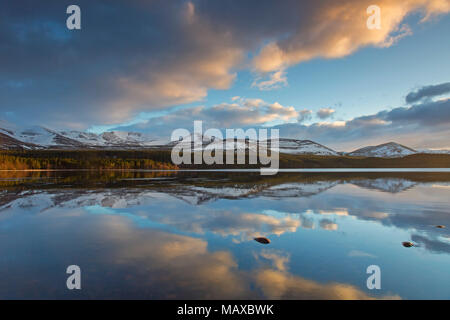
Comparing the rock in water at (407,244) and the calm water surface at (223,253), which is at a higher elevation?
the rock in water at (407,244)

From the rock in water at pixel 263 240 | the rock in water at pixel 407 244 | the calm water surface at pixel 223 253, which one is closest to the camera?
the calm water surface at pixel 223 253

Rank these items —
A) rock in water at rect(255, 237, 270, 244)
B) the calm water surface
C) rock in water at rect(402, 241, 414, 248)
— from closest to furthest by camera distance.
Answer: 1. the calm water surface
2. rock in water at rect(402, 241, 414, 248)
3. rock in water at rect(255, 237, 270, 244)

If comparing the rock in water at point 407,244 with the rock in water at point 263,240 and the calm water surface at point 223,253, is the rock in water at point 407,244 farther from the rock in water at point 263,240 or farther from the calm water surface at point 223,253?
the rock in water at point 263,240

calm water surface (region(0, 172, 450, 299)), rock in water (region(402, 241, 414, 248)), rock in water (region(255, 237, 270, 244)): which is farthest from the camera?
rock in water (region(255, 237, 270, 244))

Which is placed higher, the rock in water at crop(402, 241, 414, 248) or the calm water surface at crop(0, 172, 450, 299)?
the rock in water at crop(402, 241, 414, 248)

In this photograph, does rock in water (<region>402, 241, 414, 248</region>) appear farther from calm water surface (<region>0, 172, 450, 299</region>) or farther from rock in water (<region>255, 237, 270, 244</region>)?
rock in water (<region>255, 237, 270, 244</region>)

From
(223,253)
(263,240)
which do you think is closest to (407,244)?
(263,240)

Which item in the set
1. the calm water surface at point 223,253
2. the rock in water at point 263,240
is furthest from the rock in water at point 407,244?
the rock in water at point 263,240

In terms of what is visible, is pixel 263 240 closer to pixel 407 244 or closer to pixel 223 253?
pixel 223 253

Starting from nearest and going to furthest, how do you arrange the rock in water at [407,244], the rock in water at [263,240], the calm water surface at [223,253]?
1. the calm water surface at [223,253]
2. the rock in water at [407,244]
3. the rock in water at [263,240]

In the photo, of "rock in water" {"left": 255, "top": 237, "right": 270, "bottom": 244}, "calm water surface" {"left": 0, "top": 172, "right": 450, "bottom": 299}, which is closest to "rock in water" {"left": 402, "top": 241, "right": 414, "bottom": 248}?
"calm water surface" {"left": 0, "top": 172, "right": 450, "bottom": 299}
